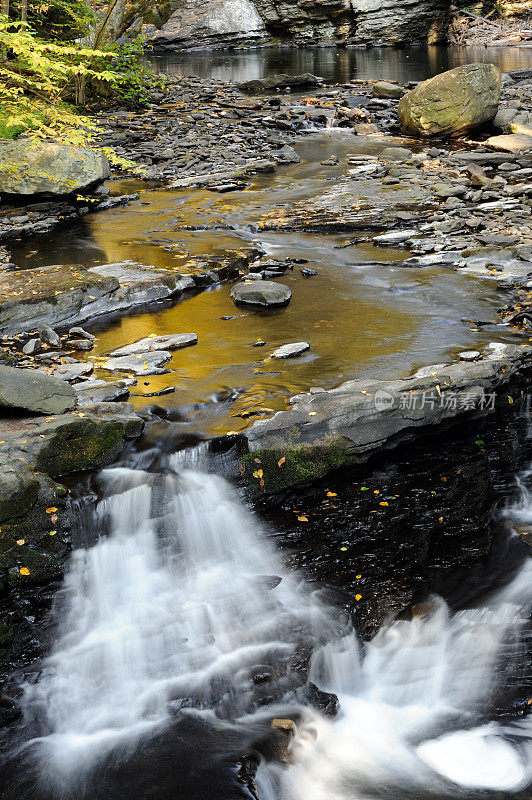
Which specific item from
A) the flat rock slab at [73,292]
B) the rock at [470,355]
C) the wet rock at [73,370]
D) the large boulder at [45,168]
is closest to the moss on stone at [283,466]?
the rock at [470,355]

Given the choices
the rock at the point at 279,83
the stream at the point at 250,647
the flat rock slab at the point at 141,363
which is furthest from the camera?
the rock at the point at 279,83

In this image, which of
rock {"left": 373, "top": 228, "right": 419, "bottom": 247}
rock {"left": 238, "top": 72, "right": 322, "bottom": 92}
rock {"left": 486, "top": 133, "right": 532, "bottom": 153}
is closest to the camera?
rock {"left": 373, "top": 228, "right": 419, "bottom": 247}

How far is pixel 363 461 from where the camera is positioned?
5031 mm

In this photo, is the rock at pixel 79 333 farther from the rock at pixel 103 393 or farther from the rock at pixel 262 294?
the rock at pixel 262 294

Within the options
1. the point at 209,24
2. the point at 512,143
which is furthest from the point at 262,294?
the point at 209,24

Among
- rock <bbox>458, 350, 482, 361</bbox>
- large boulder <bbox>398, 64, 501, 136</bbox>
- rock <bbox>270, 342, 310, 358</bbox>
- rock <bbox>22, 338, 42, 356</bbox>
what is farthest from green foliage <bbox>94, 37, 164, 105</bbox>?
rock <bbox>458, 350, 482, 361</bbox>

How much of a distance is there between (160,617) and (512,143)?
13089 millimetres

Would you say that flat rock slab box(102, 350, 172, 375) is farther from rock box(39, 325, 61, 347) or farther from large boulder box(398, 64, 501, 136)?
large boulder box(398, 64, 501, 136)

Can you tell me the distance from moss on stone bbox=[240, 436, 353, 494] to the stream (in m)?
0.15

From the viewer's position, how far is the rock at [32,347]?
6.55 m

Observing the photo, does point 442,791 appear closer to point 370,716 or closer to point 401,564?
point 370,716

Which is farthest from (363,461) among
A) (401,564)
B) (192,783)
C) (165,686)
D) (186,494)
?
(192,783)

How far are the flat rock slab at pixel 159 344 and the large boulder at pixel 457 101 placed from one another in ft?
38.0

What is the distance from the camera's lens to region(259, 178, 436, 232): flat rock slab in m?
10.3
